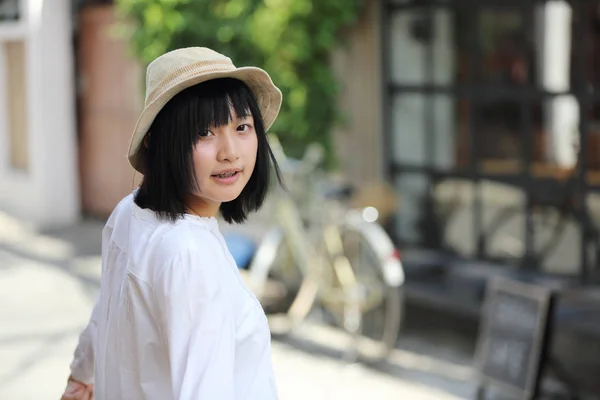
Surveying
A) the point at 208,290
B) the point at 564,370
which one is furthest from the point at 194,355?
the point at 564,370

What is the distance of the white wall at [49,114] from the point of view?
12.1 meters

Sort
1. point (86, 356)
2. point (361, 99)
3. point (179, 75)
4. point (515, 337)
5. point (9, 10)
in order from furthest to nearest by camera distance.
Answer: point (9, 10)
point (361, 99)
point (515, 337)
point (86, 356)
point (179, 75)

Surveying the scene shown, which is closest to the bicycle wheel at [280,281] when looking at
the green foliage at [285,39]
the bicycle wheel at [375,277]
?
the bicycle wheel at [375,277]

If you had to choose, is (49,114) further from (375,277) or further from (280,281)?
(375,277)

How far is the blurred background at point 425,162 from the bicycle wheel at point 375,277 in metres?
0.06

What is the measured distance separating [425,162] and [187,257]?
5358mm

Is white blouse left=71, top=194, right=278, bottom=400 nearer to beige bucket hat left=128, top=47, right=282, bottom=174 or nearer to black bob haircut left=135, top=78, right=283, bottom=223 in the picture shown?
black bob haircut left=135, top=78, right=283, bottom=223

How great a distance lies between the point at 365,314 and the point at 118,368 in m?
5.31

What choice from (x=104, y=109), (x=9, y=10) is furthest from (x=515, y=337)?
(x=9, y=10)

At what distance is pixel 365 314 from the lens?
7605 millimetres

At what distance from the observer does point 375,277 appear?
741cm

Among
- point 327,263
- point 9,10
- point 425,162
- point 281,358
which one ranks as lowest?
point 281,358

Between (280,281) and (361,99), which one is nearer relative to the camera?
(280,281)

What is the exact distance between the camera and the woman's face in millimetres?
2330
